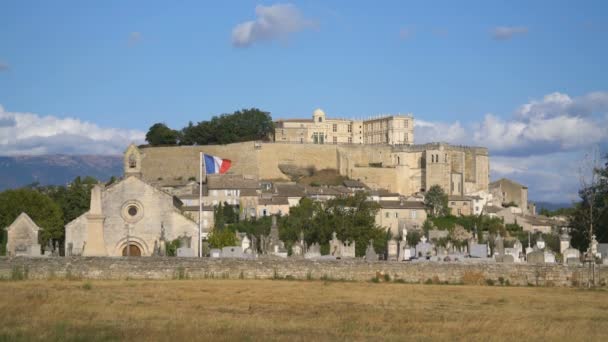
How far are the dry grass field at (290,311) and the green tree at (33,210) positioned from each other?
4384cm

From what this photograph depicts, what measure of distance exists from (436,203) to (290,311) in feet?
330

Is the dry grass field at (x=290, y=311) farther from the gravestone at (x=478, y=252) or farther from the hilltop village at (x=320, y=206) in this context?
the gravestone at (x=478, y=252)

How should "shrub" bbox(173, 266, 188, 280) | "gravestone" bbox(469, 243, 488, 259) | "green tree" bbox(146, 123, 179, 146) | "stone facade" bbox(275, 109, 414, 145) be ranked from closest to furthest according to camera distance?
"shrub" bbox(173, 266, 188, 280)
"gravestone" bbox(469, 243, 488, 259)
"green tree" bbox(146, 123, 179, 146)
"stone facade" bbox(275, 109, 414, 145)

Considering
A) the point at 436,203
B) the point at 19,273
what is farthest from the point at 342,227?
the point at 436,203

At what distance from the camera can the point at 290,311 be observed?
1184 inches

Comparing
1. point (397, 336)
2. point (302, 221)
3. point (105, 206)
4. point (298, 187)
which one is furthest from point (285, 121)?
point (397, 336)

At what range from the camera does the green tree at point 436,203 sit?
12788cm

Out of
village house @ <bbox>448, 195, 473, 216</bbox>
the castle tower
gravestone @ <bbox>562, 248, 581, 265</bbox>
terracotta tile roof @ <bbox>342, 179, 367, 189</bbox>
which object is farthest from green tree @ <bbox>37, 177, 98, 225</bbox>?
gravestone @ <bbox>562, 248, 581, 265</bbox>

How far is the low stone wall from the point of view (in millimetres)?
40781

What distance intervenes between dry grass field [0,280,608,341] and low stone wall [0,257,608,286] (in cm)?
151

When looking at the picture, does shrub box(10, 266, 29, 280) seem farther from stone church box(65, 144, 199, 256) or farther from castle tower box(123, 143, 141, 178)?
castle tower box(123, 143, 141, 178)

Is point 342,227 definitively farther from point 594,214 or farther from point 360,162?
point 360,162

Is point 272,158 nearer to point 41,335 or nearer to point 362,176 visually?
point 362,176

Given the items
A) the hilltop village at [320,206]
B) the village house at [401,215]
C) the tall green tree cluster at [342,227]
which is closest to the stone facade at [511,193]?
the hilltop village at [320,206]
